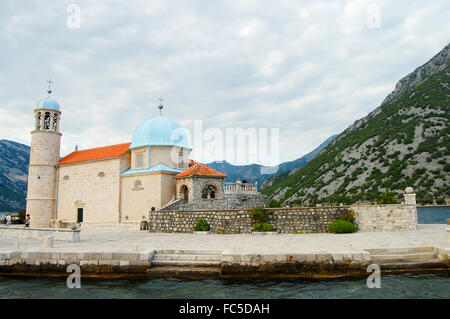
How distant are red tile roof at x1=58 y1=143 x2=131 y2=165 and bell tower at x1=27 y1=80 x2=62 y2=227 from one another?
148cm

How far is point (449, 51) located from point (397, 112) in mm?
22297

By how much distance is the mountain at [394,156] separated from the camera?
50188 mm

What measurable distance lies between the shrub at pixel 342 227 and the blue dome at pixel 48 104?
98.3 feet

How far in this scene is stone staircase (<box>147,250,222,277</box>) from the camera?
33.4 feet

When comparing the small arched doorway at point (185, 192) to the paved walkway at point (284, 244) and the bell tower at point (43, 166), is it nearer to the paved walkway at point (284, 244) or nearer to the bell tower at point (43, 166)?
the paved walkway at point (284, 244)

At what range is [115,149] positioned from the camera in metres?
31.2

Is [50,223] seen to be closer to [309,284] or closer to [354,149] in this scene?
[309,284]

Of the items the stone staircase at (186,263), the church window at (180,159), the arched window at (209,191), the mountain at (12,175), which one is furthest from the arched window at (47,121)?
the mountain at (12,175)

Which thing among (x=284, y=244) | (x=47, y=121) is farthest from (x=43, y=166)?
(x=284, y=244)

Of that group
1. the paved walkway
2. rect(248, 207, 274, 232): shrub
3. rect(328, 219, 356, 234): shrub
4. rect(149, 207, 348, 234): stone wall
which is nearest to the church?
rect(149, 207, 348, 234): stone wall

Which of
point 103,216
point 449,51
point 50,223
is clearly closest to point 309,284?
point 103,216

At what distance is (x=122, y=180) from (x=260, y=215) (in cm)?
1547

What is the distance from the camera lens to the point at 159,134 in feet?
94.1

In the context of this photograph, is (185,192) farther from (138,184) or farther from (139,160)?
(139,160)
